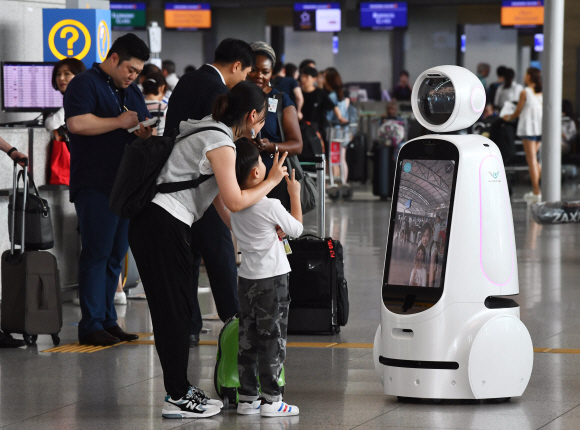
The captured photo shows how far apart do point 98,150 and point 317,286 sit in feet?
4.73

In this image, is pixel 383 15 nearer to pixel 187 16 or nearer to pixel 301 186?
pixel 187 16

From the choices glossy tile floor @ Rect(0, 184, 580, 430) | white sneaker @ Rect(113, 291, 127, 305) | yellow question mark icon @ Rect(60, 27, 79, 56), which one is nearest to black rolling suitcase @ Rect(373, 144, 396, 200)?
yellow question mark icon @ Rect(60, 27, 79, 56)

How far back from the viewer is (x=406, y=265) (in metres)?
4.05

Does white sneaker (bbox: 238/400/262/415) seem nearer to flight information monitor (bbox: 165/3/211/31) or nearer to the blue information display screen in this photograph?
the blue information display screen

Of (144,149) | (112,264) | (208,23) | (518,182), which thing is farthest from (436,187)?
(208,23)

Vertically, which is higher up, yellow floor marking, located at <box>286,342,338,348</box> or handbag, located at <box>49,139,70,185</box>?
handbag, located at <box>49,139,70,185</box>

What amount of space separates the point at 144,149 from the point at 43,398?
4.19ft

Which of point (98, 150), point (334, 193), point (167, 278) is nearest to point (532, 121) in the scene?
point (334, 193)

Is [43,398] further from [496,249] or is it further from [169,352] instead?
[496,249]

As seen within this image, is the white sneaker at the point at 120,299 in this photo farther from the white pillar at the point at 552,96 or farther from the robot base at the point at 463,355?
the white pillar at the point at 552,96

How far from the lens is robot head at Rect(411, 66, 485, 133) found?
4.00 m

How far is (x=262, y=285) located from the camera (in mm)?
3781

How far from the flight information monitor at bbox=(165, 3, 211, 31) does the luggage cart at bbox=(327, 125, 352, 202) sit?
9.13 m

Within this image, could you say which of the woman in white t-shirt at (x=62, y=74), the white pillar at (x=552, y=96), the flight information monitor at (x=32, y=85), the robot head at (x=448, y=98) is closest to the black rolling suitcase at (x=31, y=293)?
the woman in white t-shirt at (x=62, y=74)
